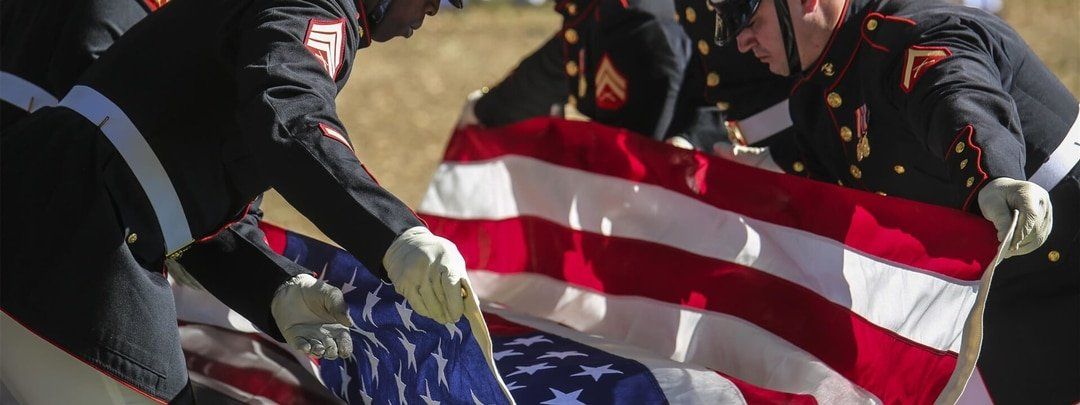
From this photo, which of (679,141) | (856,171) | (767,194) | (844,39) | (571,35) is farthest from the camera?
(571,35)

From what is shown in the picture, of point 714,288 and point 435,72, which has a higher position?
point 714,288

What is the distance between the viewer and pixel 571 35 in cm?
425

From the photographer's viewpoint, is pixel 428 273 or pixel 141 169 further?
pixel 141 169

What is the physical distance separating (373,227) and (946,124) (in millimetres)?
1249

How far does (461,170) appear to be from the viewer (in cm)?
432

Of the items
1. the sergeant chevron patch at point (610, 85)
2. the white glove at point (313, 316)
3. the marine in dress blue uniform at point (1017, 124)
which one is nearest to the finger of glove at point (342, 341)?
the white glove at point (313, 316)

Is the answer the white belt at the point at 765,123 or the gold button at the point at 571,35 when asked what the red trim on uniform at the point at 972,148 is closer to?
the white belt at the point at 765,123

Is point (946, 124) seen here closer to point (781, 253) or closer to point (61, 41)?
point (781, 253)

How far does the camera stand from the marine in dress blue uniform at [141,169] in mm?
2297

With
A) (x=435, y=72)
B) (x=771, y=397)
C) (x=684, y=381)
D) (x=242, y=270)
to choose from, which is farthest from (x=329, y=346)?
(x=435, y=72)

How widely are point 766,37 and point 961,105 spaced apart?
0.63 meters

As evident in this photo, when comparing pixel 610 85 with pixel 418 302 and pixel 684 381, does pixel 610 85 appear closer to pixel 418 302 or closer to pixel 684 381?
pixel 684 381

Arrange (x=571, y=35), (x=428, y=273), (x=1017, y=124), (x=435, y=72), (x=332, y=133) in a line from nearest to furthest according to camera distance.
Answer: (x=428, y=273) < (x=332, y=133) < (x=1017, y=124) < (x=571, y=35) < (x=435, y=72)

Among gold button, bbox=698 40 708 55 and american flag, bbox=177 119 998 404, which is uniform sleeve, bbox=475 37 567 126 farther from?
gold button, bbox=698 40 708 55
